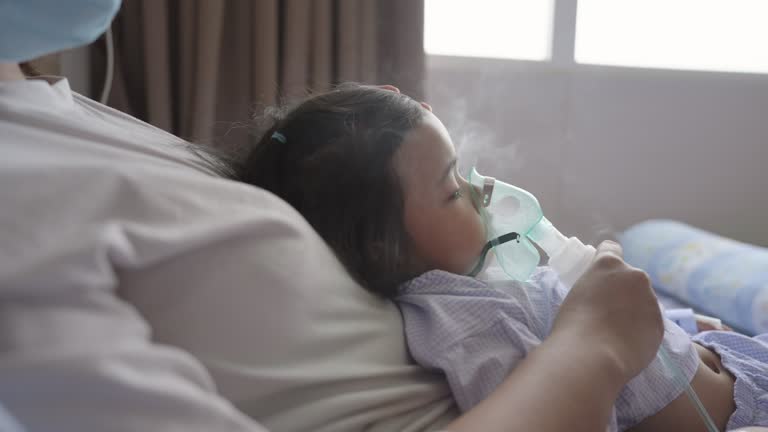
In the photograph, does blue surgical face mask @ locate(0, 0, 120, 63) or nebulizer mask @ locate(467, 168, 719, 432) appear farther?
nebulizer mask @ locate(467, 168, 719, 432)

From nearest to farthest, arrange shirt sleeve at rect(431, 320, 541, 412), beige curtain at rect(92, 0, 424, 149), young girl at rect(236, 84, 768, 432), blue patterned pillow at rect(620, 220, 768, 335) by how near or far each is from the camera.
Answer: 1. shirt sleeve at rect(431, 320, 541, 412)
2. young girl at rect(236, 84, 768, 432)
3. blue patterned pillow at rect(620, 220, 768, 335)
4. beige curtain at rect(92, 0, 424, 149)

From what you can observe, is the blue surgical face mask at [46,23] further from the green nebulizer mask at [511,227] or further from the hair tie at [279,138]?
the green nebulizer mask at [511,227]

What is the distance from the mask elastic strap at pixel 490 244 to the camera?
41.6 inches

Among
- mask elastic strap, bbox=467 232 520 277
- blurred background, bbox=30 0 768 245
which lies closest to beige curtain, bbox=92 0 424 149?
blurred background, bbox=30 0 768 245

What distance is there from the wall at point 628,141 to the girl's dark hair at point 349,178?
6.09ft

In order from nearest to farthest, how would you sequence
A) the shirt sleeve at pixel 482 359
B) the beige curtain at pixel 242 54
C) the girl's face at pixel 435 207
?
the shirt sleeve at pixel 482 359 → the girl's face at pixel 435 207 → the beige curtain at pixel 242 54

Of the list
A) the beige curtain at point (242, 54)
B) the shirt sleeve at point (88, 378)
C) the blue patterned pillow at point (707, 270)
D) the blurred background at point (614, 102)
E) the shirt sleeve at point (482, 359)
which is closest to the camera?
the shirt sleeve at point (88, 378)

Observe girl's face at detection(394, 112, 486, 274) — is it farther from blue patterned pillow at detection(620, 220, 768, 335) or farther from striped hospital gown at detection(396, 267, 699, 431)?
blue patterned pillow at detection(620, 220, 768, 335)

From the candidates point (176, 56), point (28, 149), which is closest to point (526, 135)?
point (176, 56)

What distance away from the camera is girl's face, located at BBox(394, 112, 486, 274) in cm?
102

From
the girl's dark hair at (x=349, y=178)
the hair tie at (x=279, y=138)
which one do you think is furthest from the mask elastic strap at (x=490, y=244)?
the hair tie at (x=279, y=138)

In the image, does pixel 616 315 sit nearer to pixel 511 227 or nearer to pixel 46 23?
pixel 511 227

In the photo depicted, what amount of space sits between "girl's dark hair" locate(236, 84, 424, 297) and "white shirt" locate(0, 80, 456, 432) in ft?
0.64

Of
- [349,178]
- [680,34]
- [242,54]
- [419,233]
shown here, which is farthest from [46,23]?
[680,34]
